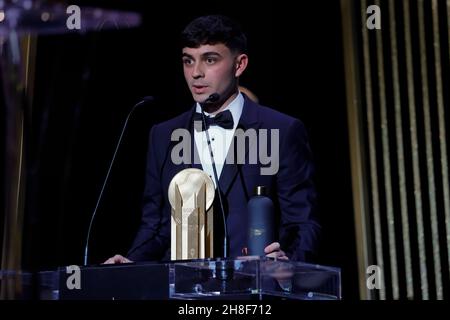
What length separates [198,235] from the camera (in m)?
3.41

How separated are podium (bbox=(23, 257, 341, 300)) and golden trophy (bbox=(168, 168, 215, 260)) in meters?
0.78

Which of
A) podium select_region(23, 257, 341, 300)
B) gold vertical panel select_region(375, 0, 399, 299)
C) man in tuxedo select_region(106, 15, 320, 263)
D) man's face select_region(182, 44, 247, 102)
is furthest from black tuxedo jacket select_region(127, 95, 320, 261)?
podium select_region(23, 257, 341, 300)

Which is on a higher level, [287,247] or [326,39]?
[326,39]

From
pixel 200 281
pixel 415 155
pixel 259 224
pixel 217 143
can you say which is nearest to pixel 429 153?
pixel 415 155

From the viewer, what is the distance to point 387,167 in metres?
3.90

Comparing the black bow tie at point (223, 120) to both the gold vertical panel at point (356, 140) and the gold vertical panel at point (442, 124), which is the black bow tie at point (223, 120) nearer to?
the gold vertical panel at point (356, 140)

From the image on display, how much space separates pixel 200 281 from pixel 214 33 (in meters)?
1.44

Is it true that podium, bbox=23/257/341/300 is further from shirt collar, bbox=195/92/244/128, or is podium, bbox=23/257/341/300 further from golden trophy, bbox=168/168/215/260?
shirt collar, bbox=195/92/244/128

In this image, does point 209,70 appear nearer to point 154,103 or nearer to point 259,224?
point 154,103

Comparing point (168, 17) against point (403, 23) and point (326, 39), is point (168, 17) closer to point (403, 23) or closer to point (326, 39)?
point (326, 39)

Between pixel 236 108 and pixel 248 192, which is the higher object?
pixel 236 108

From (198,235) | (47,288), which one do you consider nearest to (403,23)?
(198,235)
